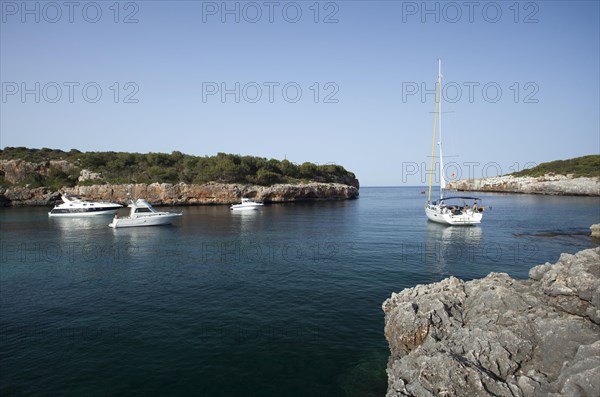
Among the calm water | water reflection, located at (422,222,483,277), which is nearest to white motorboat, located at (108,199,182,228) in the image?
the calm water

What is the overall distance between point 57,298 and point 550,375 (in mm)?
25252

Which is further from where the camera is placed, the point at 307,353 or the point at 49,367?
the point at 307,353

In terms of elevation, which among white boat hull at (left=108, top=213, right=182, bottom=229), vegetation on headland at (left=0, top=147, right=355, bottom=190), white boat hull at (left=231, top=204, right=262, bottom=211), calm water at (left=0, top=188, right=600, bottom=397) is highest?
vegetation on headland at (left=0, top=147, right=355, bottom=190)

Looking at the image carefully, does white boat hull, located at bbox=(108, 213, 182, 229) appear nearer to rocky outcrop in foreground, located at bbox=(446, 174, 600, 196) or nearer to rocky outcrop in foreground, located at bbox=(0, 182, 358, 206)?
rocky outcrop in foreground, located at bbox=(0, 182, 358, 206)

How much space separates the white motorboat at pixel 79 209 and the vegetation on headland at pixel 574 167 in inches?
6344

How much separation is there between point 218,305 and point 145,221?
41.2m

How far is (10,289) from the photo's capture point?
76.4 feet

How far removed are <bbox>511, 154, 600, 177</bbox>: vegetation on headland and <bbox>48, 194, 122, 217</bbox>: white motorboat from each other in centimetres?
16113

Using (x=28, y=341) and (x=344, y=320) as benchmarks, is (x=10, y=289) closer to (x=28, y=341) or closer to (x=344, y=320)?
(x=28, y=341)

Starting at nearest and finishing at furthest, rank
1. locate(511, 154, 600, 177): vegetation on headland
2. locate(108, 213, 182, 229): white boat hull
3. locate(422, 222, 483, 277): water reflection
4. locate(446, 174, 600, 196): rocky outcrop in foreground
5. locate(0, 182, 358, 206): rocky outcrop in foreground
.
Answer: locate(422, 222, 483, 277): water reflection
locate(108, 213, 182, 229): white boat hull
locate(0, 182, 358, 206): rocky outcrop in foreground
locate(446, 174, 600, 196): rocky outcrop in foreground
locate(511, 154, 600, 177): vegetation on headland

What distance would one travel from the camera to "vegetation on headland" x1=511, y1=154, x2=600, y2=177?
134250mm

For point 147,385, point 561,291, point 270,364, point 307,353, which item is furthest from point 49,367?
point 561,291

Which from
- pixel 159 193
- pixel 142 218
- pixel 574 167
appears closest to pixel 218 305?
pixel 142 218

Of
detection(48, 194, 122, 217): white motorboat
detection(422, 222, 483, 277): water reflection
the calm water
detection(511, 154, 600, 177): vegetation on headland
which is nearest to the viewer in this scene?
the calm water
